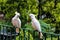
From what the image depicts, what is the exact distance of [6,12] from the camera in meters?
7.55

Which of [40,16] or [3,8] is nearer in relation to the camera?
[3,8]

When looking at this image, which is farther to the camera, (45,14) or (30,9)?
(45,14)

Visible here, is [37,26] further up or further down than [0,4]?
further down

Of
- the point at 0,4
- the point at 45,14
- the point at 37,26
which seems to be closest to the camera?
the point at 37,26

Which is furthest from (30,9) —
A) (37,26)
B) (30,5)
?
(37,26)

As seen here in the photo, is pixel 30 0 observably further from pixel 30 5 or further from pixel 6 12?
pixel 6 12

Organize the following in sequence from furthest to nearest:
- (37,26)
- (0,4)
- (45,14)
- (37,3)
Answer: (45,14)
(37,3)
(0,4)
(37,26)

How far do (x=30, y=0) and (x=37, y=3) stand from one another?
1.73 feet

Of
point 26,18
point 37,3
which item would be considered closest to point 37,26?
point 26,18

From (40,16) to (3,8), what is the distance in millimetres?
1736

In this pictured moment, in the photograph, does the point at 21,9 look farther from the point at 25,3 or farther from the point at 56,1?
the point at 56,1

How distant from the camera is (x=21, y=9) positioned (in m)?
7.44

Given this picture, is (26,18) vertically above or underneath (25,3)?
underneath

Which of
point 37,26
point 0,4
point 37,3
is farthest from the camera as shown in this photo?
point 37,3
